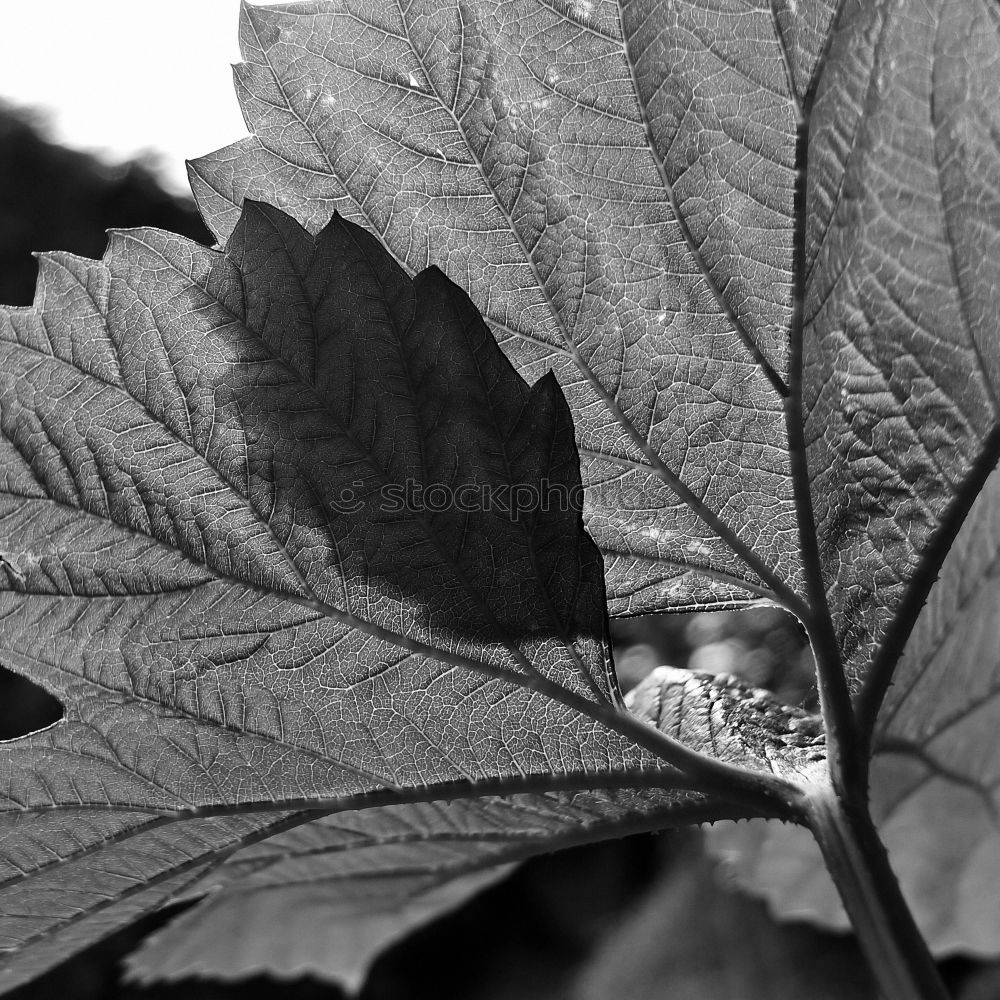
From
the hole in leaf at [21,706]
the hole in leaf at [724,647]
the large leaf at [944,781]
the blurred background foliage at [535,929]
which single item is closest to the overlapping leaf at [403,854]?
the large leaf at [944,781]

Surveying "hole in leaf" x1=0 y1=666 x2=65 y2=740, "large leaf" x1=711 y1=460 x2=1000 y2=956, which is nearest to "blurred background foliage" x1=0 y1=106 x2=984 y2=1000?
"hole in leaf" x1=0 y1=666 x2=65 y2=740

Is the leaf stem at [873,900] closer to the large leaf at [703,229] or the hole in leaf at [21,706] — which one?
the large leaf at [703,229]

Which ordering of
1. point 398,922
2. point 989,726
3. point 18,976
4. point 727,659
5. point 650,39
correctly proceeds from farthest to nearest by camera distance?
point 727,659, point 398,922, point 989,726, point 18,976, point 650,39

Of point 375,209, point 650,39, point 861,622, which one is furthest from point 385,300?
point 861,622

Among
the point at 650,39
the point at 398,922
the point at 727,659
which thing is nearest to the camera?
the point at 650,39

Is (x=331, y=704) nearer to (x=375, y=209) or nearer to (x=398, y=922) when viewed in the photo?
(x=375, y=209)

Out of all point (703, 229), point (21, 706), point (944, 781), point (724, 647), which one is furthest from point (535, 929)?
point (703, 229)

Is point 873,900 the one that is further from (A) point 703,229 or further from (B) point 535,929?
(B) point 535,929

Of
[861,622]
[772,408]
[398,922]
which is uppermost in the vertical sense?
[772,408]
